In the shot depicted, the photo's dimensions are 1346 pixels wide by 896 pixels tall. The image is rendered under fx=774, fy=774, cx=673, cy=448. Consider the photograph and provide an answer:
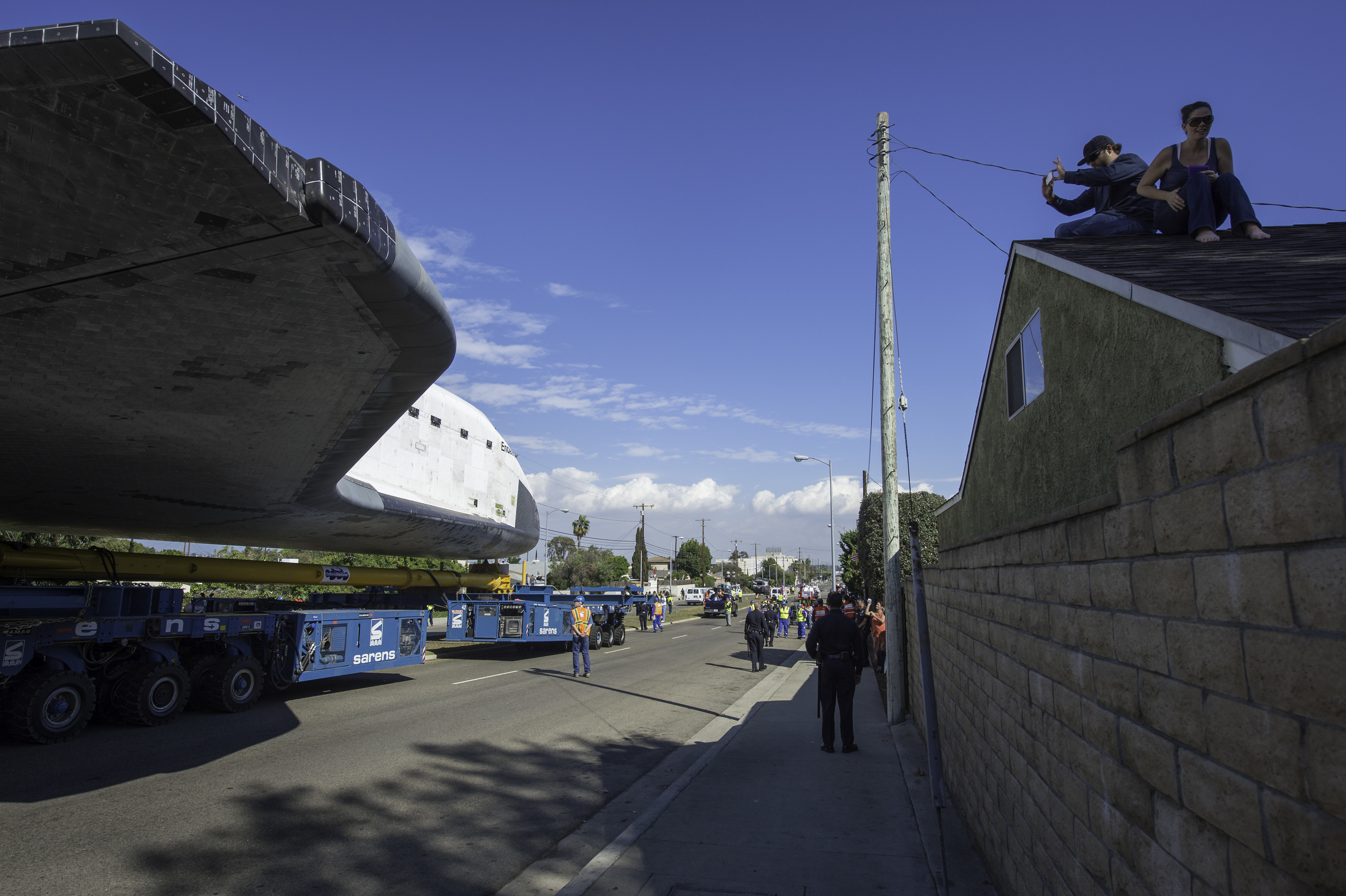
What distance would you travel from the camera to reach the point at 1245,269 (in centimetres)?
351

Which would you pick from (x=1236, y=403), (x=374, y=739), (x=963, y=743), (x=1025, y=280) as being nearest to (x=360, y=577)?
(x=374, y=739)

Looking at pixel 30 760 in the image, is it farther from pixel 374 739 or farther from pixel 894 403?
pixel 894 403

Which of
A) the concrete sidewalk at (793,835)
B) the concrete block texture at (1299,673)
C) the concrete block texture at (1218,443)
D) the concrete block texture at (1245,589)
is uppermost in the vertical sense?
the concrete block texture at (1218,443)

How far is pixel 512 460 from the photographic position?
25438 mm

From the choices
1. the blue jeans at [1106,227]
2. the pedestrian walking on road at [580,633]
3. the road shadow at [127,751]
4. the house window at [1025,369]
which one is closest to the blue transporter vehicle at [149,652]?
the road shadow at [127,751]

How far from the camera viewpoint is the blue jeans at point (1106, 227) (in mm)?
5629

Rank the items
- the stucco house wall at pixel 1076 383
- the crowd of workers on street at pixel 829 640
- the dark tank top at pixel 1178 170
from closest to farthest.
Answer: the stucco house wall at pixel 1076 383 < the dark tank top at pixel 1178 170 < the crowd of workers on street at pixel 829 640

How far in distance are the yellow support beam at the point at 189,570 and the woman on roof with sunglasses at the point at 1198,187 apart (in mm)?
14250

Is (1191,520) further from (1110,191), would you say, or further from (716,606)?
(716,606)

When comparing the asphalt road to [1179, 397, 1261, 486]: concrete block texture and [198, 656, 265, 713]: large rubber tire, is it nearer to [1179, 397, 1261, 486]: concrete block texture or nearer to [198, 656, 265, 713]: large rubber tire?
[198, 656, 265, 713]: large rubber tire

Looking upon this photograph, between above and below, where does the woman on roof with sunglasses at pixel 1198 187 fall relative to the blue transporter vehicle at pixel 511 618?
above

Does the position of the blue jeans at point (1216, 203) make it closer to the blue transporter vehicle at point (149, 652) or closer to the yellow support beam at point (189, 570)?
the blue transporter vehicle at point (149, 652)

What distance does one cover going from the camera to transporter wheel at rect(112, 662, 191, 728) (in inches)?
403

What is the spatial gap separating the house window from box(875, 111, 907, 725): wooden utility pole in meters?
5.05
